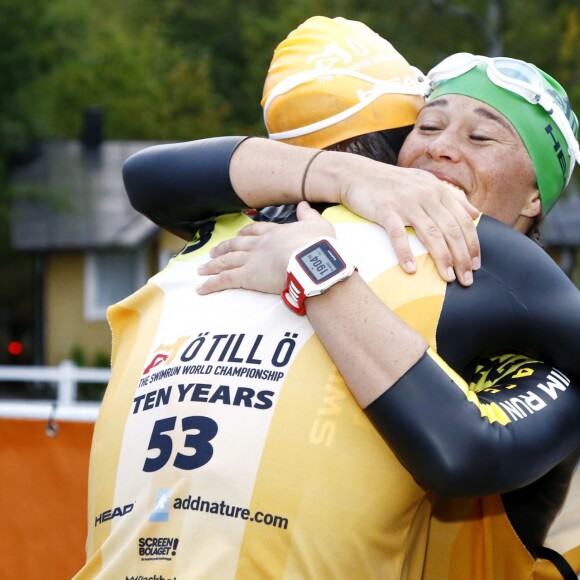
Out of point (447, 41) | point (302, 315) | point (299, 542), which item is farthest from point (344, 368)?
point (447, 41)

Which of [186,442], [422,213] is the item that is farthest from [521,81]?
[186,442]

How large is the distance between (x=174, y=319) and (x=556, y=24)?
94.3 feet

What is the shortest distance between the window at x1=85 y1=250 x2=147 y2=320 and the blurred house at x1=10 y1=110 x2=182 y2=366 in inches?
1.0

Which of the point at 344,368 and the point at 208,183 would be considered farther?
the point at 208,183

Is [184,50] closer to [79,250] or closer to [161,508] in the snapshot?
[79,250]

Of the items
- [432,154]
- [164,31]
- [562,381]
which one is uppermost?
[432,154]

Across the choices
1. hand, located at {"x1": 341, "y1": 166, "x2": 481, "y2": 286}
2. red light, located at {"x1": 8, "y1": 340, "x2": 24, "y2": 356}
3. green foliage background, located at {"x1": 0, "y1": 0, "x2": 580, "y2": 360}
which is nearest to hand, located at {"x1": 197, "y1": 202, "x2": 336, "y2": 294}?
hand, located at {"x1": 341, "y1": 166, "x2": 481, "y2": 286}

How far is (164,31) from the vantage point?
47062 millimetres

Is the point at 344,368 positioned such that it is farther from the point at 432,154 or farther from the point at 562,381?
the point at 432,154

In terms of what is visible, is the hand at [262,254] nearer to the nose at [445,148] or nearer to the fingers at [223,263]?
the fingers at [223,263]

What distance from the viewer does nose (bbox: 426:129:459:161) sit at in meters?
3.21

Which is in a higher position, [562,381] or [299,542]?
[562,381]

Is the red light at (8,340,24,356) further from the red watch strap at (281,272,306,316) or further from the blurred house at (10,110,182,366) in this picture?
the red watch strap at (281,272,306,316)

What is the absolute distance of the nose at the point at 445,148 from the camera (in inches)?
126
